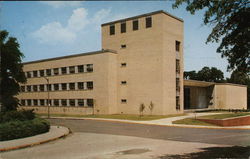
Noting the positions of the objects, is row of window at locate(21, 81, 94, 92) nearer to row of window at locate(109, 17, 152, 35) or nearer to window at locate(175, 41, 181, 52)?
row of window at locate(109, 17, 152, 35)

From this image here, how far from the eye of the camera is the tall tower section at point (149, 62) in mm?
41531

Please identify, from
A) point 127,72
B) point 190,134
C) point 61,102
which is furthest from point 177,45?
point 190,134

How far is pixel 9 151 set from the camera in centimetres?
1388

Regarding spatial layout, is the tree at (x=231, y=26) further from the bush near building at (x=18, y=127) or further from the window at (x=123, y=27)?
the window at (x=123, y=27)

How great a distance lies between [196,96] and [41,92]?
3631cm

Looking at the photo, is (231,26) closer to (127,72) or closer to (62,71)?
(127,72)

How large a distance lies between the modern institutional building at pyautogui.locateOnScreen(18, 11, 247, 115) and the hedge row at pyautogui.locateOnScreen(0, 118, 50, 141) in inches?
967

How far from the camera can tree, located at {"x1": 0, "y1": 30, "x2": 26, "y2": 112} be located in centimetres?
3188

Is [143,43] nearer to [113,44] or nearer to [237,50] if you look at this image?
[113,44]

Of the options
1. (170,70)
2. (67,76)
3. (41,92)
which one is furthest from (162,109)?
(41,92)

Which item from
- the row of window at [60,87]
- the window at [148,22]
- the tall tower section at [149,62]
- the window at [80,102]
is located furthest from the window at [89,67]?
the window at [148,22]

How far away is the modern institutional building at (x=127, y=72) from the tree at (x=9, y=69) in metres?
10.8

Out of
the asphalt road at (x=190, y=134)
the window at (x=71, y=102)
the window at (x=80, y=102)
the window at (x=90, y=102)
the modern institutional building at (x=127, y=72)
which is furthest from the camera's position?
the window at (x=71, y=102)

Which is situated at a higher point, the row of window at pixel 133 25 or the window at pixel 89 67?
Result: the row of window at pixel 133 25
